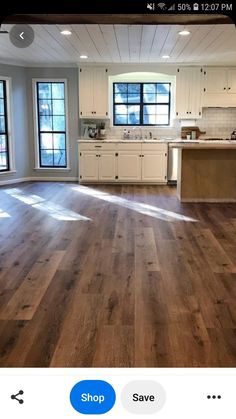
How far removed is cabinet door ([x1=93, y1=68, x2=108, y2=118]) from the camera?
339 inches

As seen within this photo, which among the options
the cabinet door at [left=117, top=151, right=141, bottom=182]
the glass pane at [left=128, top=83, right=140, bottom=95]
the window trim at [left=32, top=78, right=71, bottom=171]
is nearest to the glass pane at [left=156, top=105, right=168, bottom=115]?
the glass pane at [left=128, top=83, right=140, bottom=95]

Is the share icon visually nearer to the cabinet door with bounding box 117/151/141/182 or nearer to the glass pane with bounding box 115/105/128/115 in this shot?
the cabinet door with bounding box 117/151/141/182

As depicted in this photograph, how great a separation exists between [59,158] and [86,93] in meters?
1.59

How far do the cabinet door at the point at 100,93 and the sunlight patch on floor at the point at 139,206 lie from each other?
5.66 ft

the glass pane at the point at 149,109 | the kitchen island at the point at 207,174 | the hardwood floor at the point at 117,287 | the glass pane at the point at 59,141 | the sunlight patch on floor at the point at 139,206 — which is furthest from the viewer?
the glass pane at the point at 59,141

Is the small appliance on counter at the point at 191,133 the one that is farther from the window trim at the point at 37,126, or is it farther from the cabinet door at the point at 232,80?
the window trim at the point at 37,126

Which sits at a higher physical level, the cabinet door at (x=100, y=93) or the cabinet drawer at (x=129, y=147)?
the cabinet door at (x=100, y=93)

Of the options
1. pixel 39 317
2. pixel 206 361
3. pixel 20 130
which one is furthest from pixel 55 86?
pixel 206 361

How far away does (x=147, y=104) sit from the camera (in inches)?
355

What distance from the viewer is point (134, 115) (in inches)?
358

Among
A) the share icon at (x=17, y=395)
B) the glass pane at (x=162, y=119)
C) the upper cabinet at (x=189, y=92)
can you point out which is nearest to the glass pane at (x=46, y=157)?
the glass pane at (x=162, y=119)

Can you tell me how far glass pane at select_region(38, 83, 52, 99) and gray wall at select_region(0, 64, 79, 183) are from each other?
18 cm

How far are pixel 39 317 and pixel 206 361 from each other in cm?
122

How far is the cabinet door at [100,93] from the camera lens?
862cm
